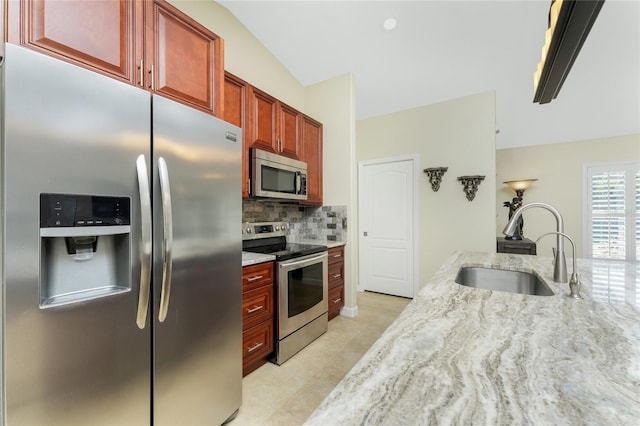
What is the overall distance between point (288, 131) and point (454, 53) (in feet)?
6.20

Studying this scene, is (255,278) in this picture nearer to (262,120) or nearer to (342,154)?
(262,120)

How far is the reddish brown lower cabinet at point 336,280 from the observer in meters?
3.04

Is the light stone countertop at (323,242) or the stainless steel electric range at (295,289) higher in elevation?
the light stone countertop at (323,242)

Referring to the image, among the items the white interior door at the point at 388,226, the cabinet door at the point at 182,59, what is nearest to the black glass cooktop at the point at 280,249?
the cabinet door at the point at 182,59

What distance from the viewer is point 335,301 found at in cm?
312

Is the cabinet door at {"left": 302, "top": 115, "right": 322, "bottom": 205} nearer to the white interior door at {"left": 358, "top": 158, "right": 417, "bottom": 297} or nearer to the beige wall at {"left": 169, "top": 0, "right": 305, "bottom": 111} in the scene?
the beige wall at {"left": 169, "top": 0, "right": 305, "bottom": 111}

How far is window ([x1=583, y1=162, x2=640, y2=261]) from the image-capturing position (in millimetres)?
3936

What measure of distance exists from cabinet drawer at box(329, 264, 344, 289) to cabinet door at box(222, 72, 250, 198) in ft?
4.29

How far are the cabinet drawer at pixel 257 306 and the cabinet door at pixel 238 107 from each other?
2.62 ft

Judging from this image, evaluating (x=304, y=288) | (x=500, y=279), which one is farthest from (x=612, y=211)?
(x=304, y=288)

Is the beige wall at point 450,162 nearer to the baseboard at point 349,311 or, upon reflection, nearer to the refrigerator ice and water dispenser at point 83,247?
the baseboard at point 349,311

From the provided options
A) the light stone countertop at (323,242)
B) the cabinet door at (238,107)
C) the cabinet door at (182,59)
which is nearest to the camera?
the cabinet door at (182,59)

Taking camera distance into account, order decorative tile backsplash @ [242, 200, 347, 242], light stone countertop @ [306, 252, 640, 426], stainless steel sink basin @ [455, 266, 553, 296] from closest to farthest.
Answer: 1. light stone countertop @ [306, 252, 640, 426]
2. stainless steel sink basin @ [455, 266, 553, 296]
3. decorative tile backsplash @ [242, 200, 347, 242]

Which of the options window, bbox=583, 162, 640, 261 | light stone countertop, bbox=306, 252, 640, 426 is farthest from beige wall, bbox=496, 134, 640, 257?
light stone countertop, bbox=306, 252, 640, 426
